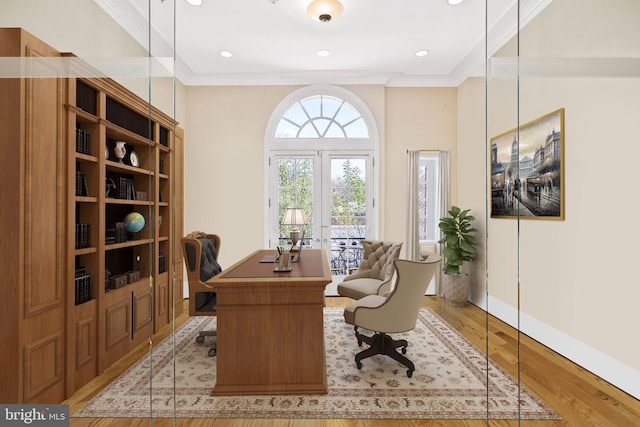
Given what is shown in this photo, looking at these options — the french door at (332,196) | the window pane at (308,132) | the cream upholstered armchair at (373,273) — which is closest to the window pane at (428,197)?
the french door at (332,196)

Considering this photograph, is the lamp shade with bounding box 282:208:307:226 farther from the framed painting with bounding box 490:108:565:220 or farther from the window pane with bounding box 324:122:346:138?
the framed painting with bounding box 490:108:565:220

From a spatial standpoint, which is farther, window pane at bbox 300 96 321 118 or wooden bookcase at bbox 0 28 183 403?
window pane at bbox 300 96 321 118

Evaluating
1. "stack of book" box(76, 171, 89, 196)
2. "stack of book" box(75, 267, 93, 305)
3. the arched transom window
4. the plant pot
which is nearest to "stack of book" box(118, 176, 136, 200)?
"stack of book" box(76, 171, 89, 196)

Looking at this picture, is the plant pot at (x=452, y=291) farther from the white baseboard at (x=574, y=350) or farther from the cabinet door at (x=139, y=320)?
the cabinet door at (x=139, y=320)

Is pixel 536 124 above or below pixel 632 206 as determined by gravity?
above

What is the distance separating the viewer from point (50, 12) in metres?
0.82

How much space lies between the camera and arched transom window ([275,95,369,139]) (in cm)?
330

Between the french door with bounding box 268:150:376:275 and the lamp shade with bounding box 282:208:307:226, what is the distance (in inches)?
2.8

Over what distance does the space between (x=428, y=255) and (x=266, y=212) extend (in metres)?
1.39

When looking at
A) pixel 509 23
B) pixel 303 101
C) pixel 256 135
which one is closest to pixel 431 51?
pixel 303 101

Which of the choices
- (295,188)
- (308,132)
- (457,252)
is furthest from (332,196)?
(457,252)

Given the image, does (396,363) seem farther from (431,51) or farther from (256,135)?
(431,51)

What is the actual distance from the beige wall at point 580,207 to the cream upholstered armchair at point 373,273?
139 centimetres

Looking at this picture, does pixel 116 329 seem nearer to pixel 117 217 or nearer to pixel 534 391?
pixel 117 217
